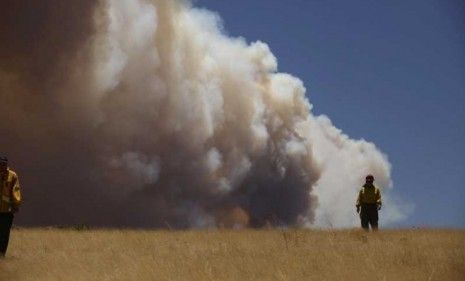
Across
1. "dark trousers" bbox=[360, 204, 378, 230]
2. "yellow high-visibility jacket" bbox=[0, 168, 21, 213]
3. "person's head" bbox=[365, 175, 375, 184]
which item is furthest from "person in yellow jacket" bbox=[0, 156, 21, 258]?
"dark trousers" bbox=[360, 204, 378, 230]

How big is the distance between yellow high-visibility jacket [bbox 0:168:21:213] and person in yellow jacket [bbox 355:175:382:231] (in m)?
11.6

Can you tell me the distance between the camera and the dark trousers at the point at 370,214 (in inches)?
839

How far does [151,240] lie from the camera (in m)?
17.6

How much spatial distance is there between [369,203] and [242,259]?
10055mm

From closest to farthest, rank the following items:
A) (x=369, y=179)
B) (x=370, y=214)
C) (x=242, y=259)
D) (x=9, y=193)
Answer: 1. (x=242, y=259)
2. (x=9, y=193)
3. (x=369, y=179)
4. (x=370, y=214)

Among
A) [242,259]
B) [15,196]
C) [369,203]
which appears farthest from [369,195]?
[15,196]

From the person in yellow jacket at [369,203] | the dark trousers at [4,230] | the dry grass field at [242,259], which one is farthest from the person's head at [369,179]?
the dark trousers at [4,230]

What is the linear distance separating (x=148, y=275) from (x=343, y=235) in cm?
959

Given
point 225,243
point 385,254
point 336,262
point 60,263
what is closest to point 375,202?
point 225,243

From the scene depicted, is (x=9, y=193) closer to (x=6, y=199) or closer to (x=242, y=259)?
(x=6, y=199)


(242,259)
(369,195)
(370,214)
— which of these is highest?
(369,195)

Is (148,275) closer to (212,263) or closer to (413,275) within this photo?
(212,263)

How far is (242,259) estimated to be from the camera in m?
12.3

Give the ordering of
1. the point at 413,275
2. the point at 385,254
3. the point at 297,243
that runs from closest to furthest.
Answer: the point at 413,275 < the point at 385,254 < the point at 297,243
